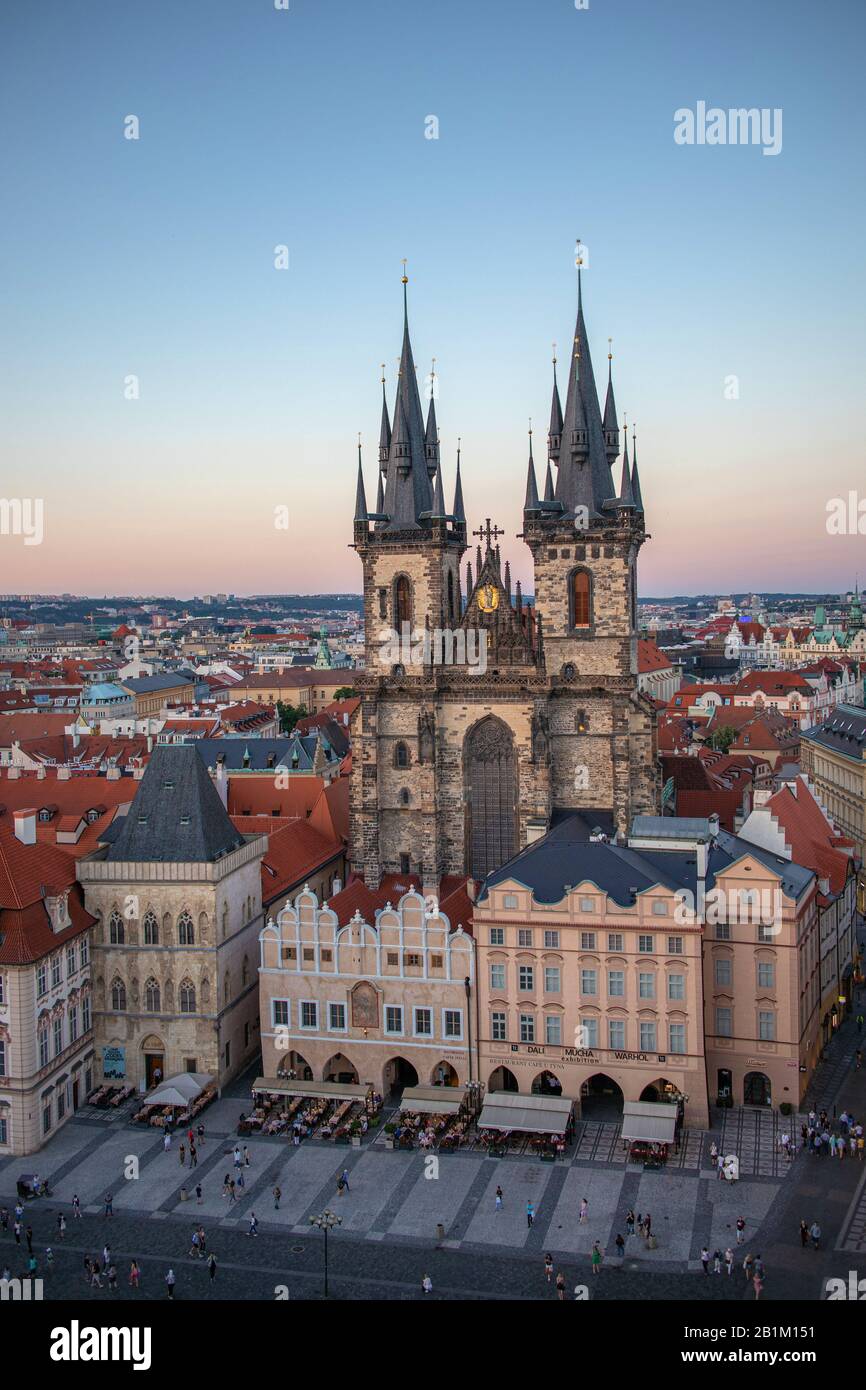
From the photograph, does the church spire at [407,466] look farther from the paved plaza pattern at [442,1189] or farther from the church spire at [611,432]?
the paved plaza pattern at [442,1189]

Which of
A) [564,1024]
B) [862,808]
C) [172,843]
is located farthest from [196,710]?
[564,1024]

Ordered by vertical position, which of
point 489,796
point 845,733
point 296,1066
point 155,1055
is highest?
point 845,733

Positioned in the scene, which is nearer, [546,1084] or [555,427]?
[546,1084]

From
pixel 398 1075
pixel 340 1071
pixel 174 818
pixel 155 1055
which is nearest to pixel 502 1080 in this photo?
pixel 398 1075

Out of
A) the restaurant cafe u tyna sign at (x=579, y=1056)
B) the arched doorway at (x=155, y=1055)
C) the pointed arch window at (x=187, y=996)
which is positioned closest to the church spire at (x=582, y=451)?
the restaurant cafe u tyna sign at (x=579, y=1056)

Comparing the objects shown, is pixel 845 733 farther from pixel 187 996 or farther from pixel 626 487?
pixel 187 996

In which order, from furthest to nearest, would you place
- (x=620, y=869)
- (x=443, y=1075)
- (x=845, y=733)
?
(x=845, y=733)
(x=443, y=1075)
(x=620, y=869)
